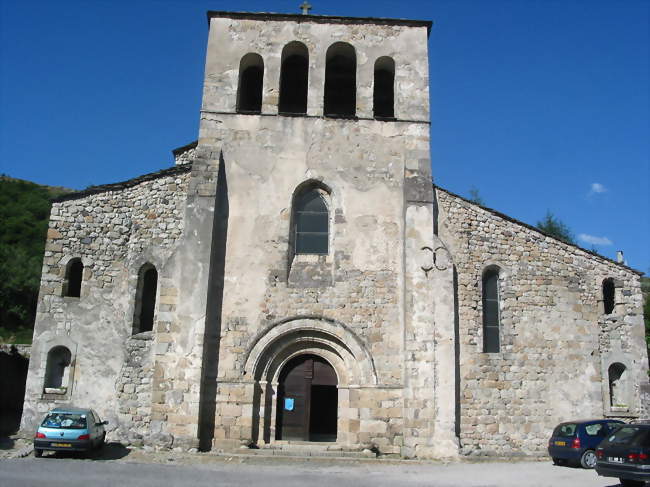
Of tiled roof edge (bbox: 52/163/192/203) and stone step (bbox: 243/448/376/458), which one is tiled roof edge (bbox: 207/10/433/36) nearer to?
tiled roof edge (bbox: 52/163/192/203)

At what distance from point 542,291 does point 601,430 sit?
13.3ft

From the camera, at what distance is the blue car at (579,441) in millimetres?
13656

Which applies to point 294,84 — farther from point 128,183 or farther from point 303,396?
point 303,396

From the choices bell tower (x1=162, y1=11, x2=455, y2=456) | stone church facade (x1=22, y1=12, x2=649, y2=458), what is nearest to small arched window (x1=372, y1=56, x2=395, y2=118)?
bell tower (x1=162, y1=11, x2=455, y2=456)

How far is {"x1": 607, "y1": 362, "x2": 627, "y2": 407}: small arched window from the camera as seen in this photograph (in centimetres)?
1662

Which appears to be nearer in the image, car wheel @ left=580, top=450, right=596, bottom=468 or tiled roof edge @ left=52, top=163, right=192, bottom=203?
car wheel @ left=580, top=450, right=596, bottom=468

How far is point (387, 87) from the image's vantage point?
60.8 feet

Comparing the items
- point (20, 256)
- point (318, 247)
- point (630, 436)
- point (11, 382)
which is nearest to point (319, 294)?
point (318, 247)

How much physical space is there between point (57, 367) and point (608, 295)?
15.3m

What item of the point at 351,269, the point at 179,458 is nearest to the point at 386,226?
the point at 351,269

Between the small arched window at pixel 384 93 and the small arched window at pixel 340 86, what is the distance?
2.20 ft

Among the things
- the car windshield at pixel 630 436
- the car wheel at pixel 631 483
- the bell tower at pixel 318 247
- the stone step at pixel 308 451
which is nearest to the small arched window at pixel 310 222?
the bell tower at pixel 318 247

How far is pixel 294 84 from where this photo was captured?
19.0 meters

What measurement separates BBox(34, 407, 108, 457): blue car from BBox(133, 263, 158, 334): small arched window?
9.07ft
